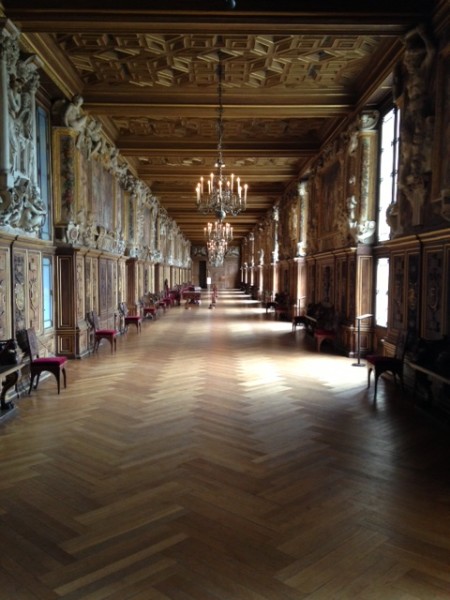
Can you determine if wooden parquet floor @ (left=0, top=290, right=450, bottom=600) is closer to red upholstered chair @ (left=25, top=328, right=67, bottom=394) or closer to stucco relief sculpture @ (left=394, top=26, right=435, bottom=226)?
red upholstered chair @ (left=25, top=328, right=67, bottom=394)

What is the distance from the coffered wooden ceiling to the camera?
5.77 meters

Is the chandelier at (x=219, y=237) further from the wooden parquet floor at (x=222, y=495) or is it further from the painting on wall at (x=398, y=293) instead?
the wooden parquet floor at (x=222, y=495)

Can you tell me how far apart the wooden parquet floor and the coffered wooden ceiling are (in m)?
5.19

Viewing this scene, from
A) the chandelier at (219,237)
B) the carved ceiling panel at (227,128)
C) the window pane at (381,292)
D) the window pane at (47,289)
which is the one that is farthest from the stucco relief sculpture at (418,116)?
the chandelier at (219,237)

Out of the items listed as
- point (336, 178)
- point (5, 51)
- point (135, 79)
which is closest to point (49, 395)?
point (5, 51)

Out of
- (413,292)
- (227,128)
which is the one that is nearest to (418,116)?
(413,292)

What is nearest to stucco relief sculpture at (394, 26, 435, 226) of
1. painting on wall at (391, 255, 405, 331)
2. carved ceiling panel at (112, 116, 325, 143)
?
painting on wall at (391, 255, 405, 331)

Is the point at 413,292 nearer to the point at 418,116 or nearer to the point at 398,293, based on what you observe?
the point at 398,293

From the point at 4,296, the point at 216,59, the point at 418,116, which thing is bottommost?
the point at 4,296

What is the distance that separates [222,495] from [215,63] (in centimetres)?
720

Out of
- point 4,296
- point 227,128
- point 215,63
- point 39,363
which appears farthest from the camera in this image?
point 227,128

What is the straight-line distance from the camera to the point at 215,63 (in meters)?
7.66

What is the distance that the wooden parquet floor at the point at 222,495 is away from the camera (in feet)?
8.07

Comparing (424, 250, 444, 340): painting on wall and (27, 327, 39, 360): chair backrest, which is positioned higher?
(424, 250, 444, 340): painting on wall
